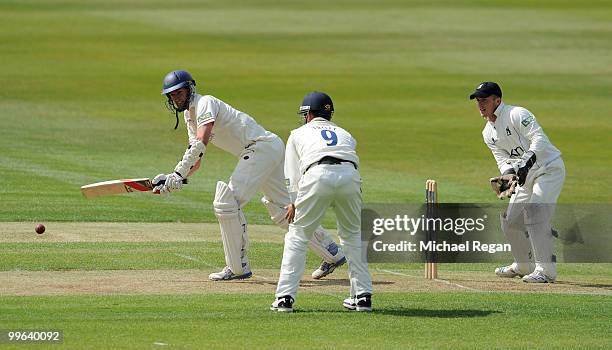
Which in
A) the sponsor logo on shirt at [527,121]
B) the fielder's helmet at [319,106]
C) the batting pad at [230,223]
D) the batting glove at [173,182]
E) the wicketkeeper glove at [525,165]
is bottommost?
the batting pad at [230,223]

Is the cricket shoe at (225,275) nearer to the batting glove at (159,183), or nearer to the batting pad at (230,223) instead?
the batting pad at (230,223)

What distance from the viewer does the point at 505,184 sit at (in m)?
13.0

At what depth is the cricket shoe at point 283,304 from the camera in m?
10.8

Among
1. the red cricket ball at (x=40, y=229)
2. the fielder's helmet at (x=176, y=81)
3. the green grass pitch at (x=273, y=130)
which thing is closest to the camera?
the green grass pitch at (x=273, y=130)

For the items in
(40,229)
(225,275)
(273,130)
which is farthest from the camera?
(273,130)

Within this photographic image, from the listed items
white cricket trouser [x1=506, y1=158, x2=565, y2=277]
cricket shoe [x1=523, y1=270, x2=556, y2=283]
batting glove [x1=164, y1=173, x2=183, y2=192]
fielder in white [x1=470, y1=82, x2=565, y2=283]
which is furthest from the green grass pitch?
batting glove [x1=164, y1=173, x2=183, y2=192]

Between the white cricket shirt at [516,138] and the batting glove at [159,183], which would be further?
the white cricket shirt at [516,138]

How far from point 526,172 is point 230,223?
10.4 feet

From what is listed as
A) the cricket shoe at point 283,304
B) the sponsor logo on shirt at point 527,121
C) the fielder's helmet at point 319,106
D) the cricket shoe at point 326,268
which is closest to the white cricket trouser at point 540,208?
the sponsor logo on shirt at point 527,121

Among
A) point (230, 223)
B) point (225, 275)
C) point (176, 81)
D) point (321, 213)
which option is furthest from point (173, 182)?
point (321, 213)

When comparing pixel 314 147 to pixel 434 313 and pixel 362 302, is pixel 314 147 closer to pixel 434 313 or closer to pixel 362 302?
pixel 362 302

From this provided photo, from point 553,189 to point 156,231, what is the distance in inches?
227

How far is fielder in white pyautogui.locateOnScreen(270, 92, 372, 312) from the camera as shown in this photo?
1075 cm

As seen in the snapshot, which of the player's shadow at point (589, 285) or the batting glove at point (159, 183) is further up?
the batting glove at point (159, 183)
